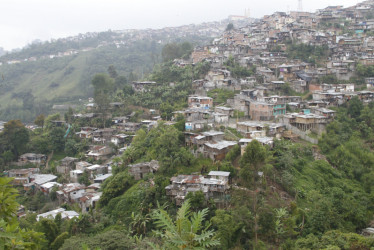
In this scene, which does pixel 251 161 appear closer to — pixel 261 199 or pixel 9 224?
pixel 261 199

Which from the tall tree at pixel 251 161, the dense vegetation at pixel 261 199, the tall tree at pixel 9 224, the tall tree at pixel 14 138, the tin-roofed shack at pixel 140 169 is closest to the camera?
the tall tree at pixel 9 224

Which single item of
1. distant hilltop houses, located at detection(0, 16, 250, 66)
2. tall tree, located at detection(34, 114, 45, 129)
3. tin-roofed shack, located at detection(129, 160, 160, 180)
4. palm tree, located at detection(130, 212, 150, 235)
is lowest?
palm tree, located at detection(130, 212, 150, 235)

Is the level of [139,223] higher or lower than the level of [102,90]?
lower

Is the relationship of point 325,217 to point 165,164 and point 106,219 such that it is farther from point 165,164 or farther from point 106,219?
point 106,219

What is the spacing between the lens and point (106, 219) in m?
20.4

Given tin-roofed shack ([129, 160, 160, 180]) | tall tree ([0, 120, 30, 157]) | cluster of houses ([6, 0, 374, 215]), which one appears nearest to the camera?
cluster of houses ([6, 0, 374, 215])

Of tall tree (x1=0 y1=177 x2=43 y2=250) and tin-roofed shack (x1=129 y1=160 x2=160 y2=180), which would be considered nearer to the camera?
tall tree (x1=0 y1=177 x2=43 y2=250)

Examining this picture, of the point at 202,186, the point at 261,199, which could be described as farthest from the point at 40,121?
the point at 261,199

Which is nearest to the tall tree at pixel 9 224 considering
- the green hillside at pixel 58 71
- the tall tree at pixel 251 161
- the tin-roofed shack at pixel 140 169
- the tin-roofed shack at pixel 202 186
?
the tall tree at pixel 251 161

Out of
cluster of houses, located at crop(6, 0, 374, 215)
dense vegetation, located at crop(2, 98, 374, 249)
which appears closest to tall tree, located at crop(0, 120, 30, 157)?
cluster of houses, located at crop(6, 0, 374, 215)

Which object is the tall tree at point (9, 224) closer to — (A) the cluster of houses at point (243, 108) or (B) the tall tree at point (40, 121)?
(A) the cluster of houses at point (243, 108)

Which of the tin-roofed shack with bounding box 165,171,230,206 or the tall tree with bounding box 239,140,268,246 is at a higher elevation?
the tall tree with bounding box 239,140,268,246

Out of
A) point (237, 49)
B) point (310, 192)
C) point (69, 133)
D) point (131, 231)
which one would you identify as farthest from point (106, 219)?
point (237, 49)

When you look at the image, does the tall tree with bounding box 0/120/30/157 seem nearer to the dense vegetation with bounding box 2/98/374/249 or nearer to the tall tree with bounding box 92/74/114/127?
the tall tree with bounding box 92/74/114/127
